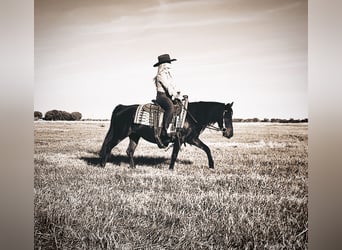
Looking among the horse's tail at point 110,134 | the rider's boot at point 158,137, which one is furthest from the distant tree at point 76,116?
the rider's boot at point 158,137

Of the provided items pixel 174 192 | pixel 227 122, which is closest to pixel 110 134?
pixel 174 192

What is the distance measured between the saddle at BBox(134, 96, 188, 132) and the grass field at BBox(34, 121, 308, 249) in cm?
16

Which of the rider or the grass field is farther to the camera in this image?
the rider

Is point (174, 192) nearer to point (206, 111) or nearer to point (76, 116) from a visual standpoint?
point (206, 111)

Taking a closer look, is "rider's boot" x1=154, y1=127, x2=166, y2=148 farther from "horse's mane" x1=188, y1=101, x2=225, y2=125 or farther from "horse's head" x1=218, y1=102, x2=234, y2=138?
"horse's head" x1=218, y1=102, x2=234, y2=138

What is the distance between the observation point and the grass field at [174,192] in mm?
2926

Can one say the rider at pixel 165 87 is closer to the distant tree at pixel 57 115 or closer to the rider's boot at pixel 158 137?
the rider's boot at pixel 158 137

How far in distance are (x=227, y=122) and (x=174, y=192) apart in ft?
2.01

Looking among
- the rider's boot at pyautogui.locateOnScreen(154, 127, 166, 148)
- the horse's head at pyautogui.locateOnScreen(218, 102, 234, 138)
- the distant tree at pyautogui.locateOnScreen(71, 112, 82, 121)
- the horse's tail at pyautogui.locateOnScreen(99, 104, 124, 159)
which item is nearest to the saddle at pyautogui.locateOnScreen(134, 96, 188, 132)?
the rider's boot at pyautogui.locateOnScreen(154, 127, 166, 148)

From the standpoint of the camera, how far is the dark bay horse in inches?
120

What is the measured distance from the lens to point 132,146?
3139 millimetres

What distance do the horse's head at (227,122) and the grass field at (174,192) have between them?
0.04 meters
